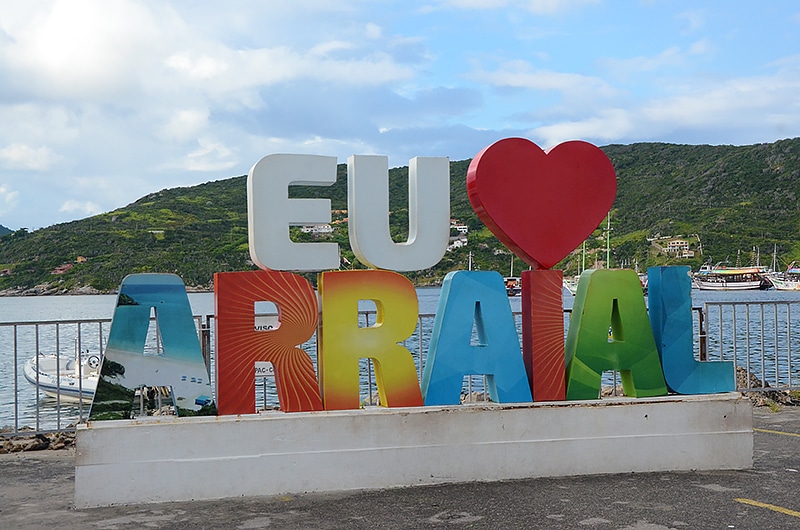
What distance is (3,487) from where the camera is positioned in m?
7.72

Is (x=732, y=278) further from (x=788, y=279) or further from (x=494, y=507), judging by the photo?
(x=494, y=507)

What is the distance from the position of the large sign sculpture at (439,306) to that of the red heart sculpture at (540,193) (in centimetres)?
1

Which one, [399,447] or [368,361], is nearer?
[399,447]

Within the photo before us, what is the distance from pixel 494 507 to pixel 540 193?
323 centimetres

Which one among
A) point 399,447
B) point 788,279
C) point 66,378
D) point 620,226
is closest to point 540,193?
point 399,447

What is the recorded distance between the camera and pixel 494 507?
22.1 feet

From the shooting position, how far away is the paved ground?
6.27 metres

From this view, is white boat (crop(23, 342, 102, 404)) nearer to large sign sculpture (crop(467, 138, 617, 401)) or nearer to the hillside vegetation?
large sign sculpture (crop(467, 138, 617, 401))

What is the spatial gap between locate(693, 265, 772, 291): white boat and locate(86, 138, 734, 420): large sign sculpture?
8634cm

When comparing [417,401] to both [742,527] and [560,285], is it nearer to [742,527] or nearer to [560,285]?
[560,285]

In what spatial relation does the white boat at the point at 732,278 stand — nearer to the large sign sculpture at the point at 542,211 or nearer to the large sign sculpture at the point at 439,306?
the large sign sculpture at the point at 439,306

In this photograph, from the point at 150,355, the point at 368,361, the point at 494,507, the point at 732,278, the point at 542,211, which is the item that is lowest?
the point at 494,507

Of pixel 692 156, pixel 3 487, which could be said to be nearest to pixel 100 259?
pixel 692 156

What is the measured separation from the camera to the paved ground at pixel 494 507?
20.6 ft
